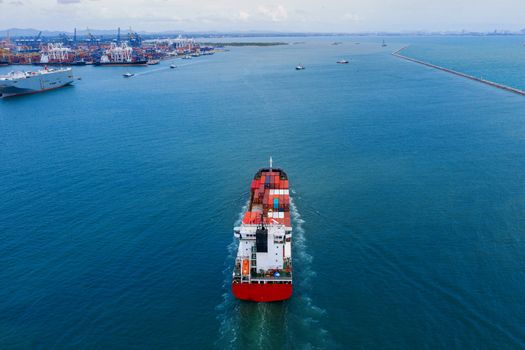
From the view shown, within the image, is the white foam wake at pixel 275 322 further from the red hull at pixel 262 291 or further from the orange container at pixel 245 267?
the orange container at pixel 245 267

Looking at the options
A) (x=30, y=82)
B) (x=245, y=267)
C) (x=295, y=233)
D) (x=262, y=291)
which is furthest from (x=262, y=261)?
(x=30, y=82)

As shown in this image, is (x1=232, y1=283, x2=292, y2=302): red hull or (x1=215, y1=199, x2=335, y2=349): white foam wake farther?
(x1=232, y1=283, x2=292, y2=302): red hull

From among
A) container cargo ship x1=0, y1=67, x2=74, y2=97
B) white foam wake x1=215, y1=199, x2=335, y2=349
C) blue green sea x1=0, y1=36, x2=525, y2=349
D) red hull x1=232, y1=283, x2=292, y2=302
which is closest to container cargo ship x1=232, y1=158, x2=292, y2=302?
red hull x1=232, y1=283, x2=292, y2=302

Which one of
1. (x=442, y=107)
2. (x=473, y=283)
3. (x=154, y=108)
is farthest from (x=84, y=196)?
(x=442, y=107)

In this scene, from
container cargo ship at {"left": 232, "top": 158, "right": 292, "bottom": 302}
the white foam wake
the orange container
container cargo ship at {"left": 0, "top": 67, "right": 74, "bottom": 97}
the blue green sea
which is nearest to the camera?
the white foam wake

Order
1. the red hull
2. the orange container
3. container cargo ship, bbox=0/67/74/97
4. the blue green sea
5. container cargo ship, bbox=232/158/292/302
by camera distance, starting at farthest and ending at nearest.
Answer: container cargo ship, bbox=0/67/74/97, the orange container, container cargo ship, bbox=232/158/292/302, the red hull, the blue green sea

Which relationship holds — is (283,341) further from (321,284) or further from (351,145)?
(351,145)

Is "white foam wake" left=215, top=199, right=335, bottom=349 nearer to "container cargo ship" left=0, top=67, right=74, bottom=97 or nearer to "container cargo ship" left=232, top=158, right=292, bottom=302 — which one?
"container cargo ship" left=232, top=158, right=292, bottom=302

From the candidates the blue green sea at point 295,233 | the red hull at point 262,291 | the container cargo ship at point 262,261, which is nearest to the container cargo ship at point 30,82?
the blue green sea at point 295,233
